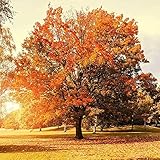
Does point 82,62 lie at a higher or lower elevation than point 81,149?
higher

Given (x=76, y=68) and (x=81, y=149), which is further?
(x=76, y=68)

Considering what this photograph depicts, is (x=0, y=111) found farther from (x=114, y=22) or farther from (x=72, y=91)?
(x=114, y=22)

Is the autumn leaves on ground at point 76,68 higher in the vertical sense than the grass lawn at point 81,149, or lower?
higher

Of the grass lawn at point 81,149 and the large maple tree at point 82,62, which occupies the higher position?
the large maple tree at point 82,62

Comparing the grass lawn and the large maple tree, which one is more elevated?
the large maple tree

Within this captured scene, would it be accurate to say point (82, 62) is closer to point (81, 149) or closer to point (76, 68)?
point (76, 68)

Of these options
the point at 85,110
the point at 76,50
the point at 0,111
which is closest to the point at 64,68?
the point at 76,50

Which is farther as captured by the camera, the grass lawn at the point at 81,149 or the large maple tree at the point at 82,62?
the large maple tree at the point at 82,62

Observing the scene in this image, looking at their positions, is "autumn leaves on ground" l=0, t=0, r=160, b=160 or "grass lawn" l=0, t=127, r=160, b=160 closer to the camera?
"grass lawn" l=0, t=127, r=160, b=160

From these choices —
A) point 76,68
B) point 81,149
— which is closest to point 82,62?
point 76,68

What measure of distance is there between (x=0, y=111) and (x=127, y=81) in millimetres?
16907

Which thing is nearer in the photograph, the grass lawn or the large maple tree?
the grass lawn

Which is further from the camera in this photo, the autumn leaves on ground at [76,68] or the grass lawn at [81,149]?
the autumn leaves on ground at [76,68]

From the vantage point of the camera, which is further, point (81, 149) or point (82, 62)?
point (82, 62)
